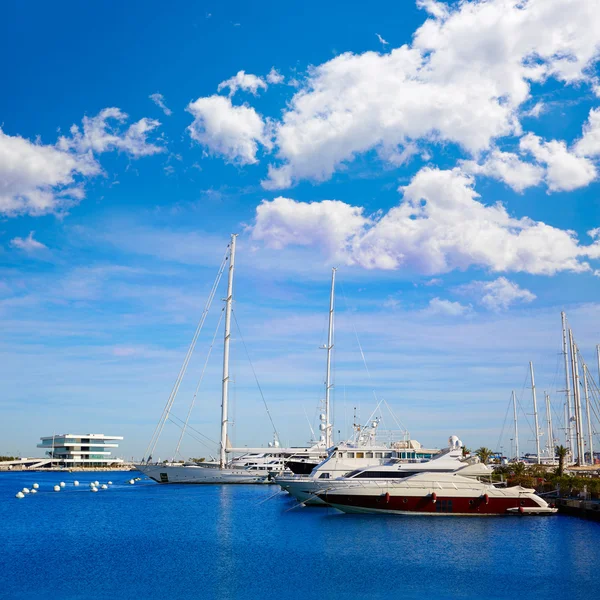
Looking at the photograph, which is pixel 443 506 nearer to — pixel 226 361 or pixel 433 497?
pixel 433 497

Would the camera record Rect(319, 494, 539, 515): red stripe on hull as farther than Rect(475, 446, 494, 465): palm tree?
No

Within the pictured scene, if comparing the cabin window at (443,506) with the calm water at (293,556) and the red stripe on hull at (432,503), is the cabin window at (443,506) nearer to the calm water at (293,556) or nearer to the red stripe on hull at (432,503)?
the red stripe on hull at (432,503)

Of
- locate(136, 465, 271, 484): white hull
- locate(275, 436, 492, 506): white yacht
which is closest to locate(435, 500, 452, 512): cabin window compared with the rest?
locate(275, 436, 492, 506): white yacht

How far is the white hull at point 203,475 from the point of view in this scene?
108750 mm

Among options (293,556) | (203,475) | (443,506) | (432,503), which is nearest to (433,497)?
(432,503)

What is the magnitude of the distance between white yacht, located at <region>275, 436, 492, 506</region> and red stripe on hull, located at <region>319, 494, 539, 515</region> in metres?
1.60

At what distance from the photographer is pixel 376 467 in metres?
61.9

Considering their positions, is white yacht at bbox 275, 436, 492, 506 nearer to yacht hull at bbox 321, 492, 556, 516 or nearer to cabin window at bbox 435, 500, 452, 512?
yacht hull at bbox 321, 492, 556, 516

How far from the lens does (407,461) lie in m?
65.2

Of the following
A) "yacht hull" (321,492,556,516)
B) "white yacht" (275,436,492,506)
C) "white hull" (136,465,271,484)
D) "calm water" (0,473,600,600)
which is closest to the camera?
"calm water" (0,473,600,600)

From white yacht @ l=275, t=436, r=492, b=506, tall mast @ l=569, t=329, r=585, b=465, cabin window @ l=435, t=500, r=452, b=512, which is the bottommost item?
cabin window @ l=435, t=500, r=452, b=512

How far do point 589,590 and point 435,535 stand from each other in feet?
57.8

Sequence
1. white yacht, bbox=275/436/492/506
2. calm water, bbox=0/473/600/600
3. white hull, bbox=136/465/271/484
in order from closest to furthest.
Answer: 1. calm water, bbox=0/473/600/600
2. white yacht, bbox=275/436/492/506
3. white hull, bbox=136/465/271/484

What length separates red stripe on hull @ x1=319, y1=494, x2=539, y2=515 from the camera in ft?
194
